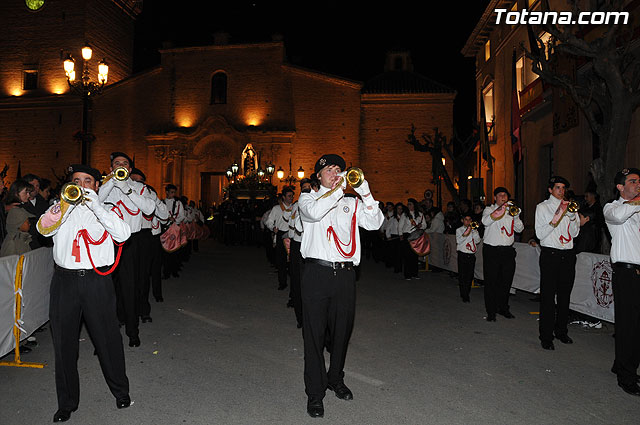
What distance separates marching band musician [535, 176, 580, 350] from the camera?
643 cm

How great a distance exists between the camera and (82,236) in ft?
14.0

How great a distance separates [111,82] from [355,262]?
128ft

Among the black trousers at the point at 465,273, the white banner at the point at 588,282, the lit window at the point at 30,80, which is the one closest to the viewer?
the white banner at the point at 588,282

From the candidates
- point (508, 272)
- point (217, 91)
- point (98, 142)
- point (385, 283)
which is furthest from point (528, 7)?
point (98, 142)

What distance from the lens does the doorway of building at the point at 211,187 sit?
1374 inches

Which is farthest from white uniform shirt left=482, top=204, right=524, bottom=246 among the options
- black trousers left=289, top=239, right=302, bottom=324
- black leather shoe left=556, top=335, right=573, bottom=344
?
black trousers left=289, top=239, right=302, bottom=324

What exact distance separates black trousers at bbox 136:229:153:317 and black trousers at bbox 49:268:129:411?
9.90 feet

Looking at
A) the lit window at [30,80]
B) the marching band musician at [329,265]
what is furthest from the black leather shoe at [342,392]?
the lit window at [30,80]

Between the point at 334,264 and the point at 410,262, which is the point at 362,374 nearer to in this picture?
the point at 334,264

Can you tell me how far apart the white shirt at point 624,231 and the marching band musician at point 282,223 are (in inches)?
237

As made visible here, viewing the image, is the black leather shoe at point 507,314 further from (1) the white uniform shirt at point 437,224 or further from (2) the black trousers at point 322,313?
(1) the white uniform shirt at point 437,224

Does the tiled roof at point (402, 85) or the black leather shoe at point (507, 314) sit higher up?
the tiled roof at point (402, 85)

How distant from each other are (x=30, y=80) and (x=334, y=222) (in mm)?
40570

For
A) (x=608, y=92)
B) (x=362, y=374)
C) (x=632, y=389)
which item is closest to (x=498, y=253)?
(x=632, y=389)
